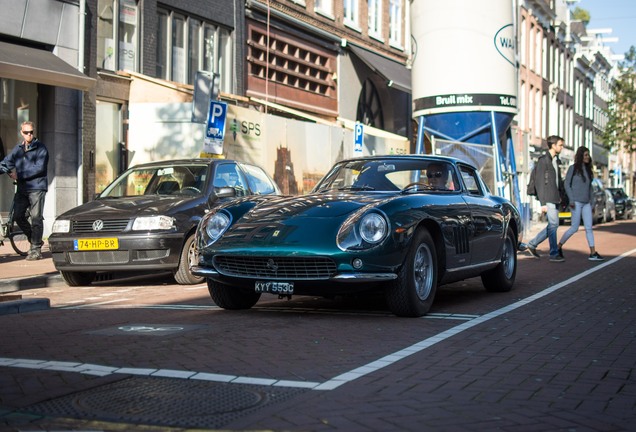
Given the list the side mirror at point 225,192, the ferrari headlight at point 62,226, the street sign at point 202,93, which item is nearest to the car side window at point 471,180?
the side mirror at point 225,192

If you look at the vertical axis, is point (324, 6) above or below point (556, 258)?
above

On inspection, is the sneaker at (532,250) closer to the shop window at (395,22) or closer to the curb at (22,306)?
the curb at (22,306)

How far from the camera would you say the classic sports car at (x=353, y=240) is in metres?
7.57

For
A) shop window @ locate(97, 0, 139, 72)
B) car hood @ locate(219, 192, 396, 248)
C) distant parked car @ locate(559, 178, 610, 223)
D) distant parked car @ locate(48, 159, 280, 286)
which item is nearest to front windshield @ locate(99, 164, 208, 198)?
distant parked car @ locate(48, 159, 280, 286)

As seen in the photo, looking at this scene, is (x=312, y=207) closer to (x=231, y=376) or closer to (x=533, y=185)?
(x=231, y=376)

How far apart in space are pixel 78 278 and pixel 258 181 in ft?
9.54

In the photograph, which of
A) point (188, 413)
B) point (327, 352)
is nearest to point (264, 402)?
point (188, 413)

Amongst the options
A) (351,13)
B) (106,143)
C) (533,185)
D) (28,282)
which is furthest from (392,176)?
(351,13)

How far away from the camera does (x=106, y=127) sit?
68.5ft

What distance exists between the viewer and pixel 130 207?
37.4ft

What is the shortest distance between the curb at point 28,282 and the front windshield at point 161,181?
124cm

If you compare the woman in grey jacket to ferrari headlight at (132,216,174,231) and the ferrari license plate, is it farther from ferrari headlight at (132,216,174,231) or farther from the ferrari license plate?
the ferrari license plate

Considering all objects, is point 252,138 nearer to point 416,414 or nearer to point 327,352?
point 327,352

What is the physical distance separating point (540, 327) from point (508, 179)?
54.6 feet
